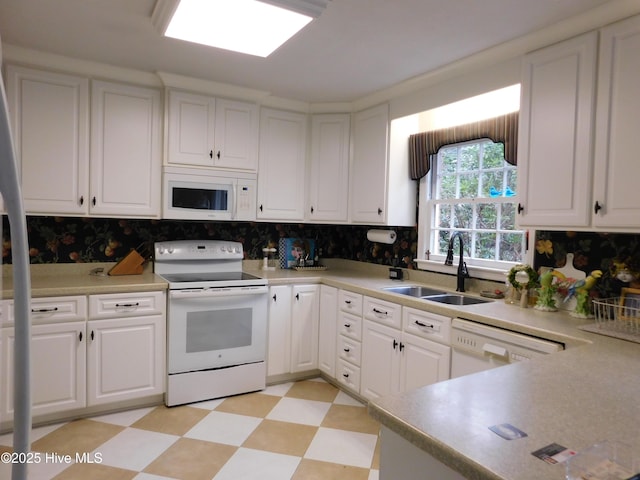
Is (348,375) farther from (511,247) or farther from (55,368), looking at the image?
(55,368)

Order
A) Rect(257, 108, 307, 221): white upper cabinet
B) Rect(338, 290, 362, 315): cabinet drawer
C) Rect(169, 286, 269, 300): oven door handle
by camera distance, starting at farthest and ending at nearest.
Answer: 1. Rect(257, 108, 307, 221): white upper cabinet
2. Rect(338, 290, 362, 315): cabinet drawer
3. Rect(169, 286, 269, 300): oven door handle

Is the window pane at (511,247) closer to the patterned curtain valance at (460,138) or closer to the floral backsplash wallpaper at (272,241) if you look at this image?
the floral backsplash wallpaper at (272,241)

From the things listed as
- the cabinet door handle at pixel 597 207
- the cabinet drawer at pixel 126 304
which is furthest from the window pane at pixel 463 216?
the cabinet drawer at pixel 126 304

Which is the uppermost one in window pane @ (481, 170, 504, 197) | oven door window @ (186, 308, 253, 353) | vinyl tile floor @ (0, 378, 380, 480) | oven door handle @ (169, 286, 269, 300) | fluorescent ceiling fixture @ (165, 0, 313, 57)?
fluorescent ceiling fixture @ (165, 0, 313, 57)

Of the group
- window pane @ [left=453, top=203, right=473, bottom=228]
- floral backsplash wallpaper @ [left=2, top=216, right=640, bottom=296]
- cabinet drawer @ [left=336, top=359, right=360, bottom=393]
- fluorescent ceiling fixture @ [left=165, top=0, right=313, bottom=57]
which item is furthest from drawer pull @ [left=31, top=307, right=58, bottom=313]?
window pane @ [left=453, top=203, right=473, bottom=228]

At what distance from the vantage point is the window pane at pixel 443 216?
331cm

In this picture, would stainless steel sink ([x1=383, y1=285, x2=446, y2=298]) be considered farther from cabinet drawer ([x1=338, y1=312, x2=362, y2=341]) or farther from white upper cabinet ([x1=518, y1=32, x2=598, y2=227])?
white upper cabinet ([x1=518, y1=32, x2=598, y2=227])

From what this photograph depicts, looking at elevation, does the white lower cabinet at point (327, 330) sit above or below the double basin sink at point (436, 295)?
below

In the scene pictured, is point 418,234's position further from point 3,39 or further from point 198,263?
point 3,39

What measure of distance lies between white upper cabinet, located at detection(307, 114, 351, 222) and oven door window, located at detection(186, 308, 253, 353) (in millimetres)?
1099

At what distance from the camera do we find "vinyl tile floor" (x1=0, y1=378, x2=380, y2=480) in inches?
87.2

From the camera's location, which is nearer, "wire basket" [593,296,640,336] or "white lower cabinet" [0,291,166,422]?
"wire basket" [593,296,640,336]

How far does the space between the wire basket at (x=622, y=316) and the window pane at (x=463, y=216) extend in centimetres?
117

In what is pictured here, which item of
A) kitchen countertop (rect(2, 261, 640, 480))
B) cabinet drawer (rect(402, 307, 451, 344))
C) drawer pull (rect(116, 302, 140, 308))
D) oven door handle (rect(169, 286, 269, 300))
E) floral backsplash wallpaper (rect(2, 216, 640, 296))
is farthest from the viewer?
oven door handle (rect(169, 286, 269, 300))
